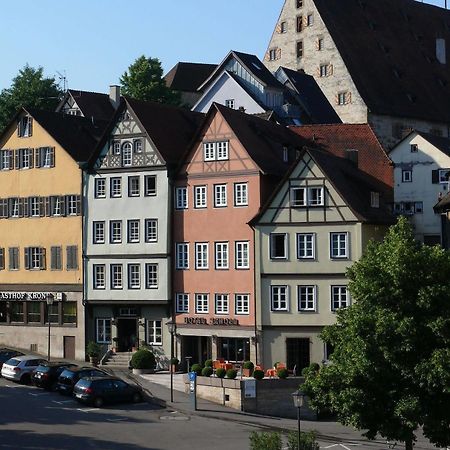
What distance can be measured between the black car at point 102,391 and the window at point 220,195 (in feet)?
45.8

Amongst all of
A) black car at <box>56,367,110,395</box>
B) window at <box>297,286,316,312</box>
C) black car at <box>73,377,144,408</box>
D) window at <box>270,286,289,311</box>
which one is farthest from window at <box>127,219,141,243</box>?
black car at <box>73,377,144,408</box>

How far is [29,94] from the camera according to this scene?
318ft

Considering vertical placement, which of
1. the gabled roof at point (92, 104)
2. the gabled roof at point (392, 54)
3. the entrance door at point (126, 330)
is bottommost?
the entrance door at point (126, 330)

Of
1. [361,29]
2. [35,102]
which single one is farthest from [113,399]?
[361,29]

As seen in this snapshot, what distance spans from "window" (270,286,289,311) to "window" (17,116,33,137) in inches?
810

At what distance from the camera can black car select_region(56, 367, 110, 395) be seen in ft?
177

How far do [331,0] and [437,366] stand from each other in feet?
232

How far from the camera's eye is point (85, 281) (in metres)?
66.8

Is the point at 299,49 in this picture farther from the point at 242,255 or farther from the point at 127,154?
the point at 242,255

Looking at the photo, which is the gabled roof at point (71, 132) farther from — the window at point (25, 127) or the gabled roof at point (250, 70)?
the gabled roof at point (250, 70)

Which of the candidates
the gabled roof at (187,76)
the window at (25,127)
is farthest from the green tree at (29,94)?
the window at (25,127)

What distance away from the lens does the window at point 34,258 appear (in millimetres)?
69000

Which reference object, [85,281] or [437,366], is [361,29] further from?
[437,366]

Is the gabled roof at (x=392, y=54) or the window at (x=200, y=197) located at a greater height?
the gabled roof at (x=392, y=54)
